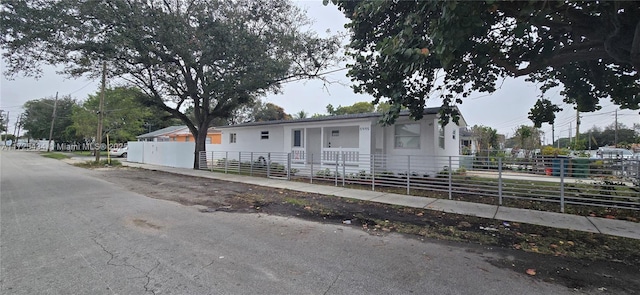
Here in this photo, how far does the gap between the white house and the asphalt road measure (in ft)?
17.4

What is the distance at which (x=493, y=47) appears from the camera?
642 cm

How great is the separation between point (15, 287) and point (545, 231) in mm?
7543

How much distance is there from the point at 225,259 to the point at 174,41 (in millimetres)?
10698

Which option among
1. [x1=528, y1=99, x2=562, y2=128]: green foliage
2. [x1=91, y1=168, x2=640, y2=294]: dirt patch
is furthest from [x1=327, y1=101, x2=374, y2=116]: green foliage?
[x1=91, y1=168, x2=640, y2=294]: dirt patch

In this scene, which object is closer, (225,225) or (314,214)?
(225,225)

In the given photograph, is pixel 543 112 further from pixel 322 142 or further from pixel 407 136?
pixel 322 142

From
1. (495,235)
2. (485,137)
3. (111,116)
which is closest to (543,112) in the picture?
(495,235)

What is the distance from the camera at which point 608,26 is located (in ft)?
17.0

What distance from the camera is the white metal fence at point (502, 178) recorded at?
257 inches

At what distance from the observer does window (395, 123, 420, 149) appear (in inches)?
464

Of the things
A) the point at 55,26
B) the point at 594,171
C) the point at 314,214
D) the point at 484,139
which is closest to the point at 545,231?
the point at 594,171

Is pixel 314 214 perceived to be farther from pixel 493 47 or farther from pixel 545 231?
pixel 493 47

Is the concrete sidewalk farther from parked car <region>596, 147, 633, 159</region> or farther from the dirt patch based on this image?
parked car <region>596, 147, 633, 159</region>

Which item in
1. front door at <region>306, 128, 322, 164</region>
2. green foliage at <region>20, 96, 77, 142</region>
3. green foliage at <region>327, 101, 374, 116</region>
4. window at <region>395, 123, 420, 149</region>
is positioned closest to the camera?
window at <region>395, 123, 420, 149</region>
